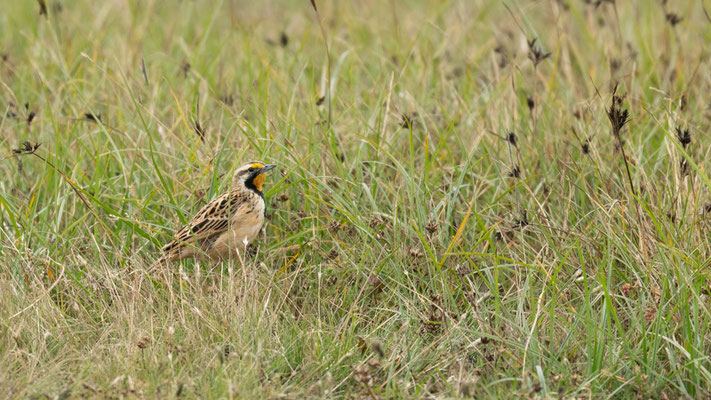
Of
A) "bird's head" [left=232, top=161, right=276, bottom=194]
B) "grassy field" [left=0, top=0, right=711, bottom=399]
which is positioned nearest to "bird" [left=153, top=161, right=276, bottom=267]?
"bird's head" [left=232, top=161, right=276, bottom=194]

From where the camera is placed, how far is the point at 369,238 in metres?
5.31

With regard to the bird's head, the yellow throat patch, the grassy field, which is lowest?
the grassy field

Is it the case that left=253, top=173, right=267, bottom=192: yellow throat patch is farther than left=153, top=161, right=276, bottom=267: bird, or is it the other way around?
left=253, top=173, right=267, bottom=192: yellow throat patch

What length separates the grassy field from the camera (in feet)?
13.9

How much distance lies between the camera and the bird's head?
5.40 m

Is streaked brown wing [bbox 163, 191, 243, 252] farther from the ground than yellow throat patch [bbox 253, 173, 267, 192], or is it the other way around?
yellow throat patch [bbox 253, 173, 267, 192]

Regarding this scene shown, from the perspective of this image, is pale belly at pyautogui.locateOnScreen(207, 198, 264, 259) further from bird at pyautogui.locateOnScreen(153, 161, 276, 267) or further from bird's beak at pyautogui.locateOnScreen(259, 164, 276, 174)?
bird's beak at pyautogui.locateOnScreen(259, 164, 276, 174)

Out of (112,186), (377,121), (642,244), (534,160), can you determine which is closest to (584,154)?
(534,160)

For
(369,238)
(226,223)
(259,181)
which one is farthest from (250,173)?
(369,238)

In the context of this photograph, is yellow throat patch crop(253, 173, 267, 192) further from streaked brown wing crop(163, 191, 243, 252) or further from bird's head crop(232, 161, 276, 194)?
streaked brown wing crop(163, 191, 243, 252)

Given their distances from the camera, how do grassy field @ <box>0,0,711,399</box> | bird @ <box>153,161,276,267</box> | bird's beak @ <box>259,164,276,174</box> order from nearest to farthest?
1. grassy field @ <box>0,0,711,399</box>
2. bird @ <box>153,161,276,267</box>
3. bird's beak @ <box>259,164,276,174</box>

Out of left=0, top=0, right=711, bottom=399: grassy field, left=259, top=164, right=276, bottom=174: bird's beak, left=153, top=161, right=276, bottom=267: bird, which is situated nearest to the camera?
left=0, top=0, right=711, bottom=399: grassy field

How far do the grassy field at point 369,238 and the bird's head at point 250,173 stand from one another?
0.38 ft

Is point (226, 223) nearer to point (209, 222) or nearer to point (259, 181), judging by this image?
point (209, 222)
